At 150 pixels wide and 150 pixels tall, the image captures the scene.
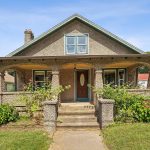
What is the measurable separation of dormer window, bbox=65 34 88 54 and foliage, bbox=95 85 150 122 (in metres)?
6.71

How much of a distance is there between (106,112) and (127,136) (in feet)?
8.52

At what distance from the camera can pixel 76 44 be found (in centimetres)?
2192

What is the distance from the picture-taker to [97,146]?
1118 centimetres

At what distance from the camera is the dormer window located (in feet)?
71.8

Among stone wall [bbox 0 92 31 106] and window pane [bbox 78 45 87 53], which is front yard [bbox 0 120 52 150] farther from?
window pane [bbox 78 45 87 53]

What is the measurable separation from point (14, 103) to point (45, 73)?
18.5ft

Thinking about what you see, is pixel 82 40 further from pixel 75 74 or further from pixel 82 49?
pixel 75 74

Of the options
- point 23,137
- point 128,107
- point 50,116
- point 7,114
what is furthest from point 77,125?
point 7,114

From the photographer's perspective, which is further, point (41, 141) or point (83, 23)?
point (83, 23)

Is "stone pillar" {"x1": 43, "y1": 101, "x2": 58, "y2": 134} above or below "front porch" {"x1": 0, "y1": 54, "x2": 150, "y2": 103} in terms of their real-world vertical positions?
below

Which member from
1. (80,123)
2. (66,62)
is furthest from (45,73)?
(80,123)

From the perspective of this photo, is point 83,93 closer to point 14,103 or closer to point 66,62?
point 66,62

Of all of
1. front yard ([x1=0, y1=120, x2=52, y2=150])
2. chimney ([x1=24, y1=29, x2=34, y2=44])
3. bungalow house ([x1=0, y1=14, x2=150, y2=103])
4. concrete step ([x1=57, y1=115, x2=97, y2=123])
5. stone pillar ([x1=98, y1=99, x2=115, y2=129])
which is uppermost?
chimney ([x1=24, y1=29, x2=34, y2=44])

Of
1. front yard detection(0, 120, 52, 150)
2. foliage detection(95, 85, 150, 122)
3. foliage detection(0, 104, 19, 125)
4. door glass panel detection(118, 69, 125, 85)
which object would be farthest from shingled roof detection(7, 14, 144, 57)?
A: front yard detection(0, 120, 52, 150)
